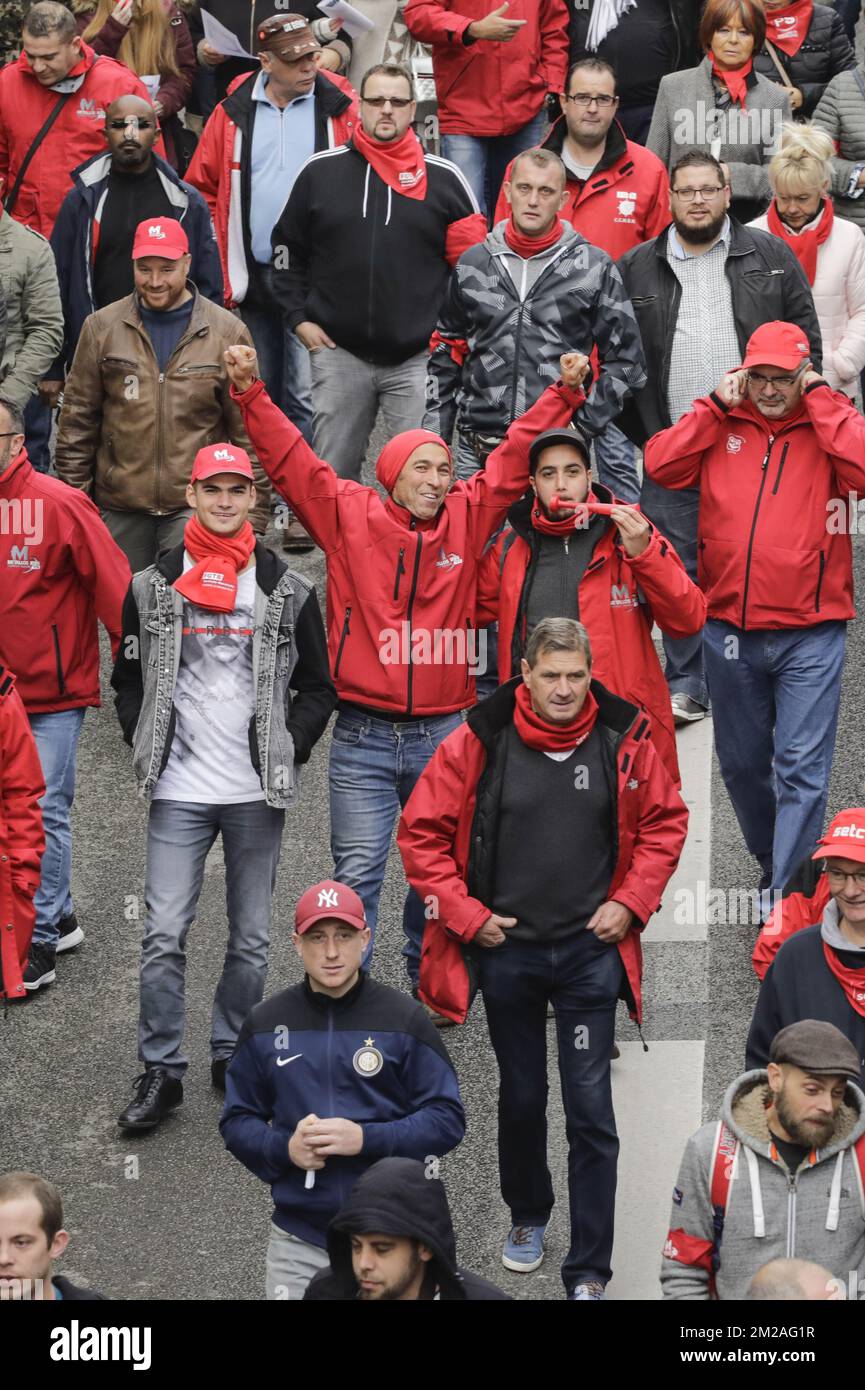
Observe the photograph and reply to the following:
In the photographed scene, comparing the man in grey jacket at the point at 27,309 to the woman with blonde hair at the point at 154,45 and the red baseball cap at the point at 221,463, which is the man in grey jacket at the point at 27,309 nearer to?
the woman with blonde hair at the point at 154,45

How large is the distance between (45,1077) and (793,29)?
7724 mm

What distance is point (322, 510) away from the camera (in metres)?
8.73

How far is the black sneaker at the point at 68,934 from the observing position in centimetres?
999

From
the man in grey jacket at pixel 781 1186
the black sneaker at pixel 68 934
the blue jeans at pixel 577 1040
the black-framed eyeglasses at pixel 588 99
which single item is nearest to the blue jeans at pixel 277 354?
the black-framed eyeglasses at pixel 588 99

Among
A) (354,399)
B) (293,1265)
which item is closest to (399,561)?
(293,1265)

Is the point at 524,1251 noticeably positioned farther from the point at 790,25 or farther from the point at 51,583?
the point at 790,25

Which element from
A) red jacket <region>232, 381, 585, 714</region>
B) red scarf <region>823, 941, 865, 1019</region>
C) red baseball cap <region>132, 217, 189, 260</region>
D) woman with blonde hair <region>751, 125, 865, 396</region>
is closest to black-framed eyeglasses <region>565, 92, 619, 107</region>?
woman with blonde hair <region>751, 125, 865, 396</region>

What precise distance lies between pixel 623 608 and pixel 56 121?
19.2ft

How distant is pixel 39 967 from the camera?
9742 millimetres

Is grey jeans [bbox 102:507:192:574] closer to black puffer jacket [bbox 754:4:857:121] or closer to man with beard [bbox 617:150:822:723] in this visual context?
man with beard [bbox 617:150:822:723]

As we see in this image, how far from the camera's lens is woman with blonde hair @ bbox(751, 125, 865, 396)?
10.9m

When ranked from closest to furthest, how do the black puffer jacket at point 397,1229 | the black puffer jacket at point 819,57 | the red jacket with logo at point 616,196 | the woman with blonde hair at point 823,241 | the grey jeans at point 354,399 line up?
the black puffer jacket at point 397,1229 < the woman with blonde hair at point 823,241 < the grey jeans at point 354,399 < the red jacket with logo at point 616,196 < the black puffer jacket at point 819,57

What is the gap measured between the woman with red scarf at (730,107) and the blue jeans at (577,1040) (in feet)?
19.8
